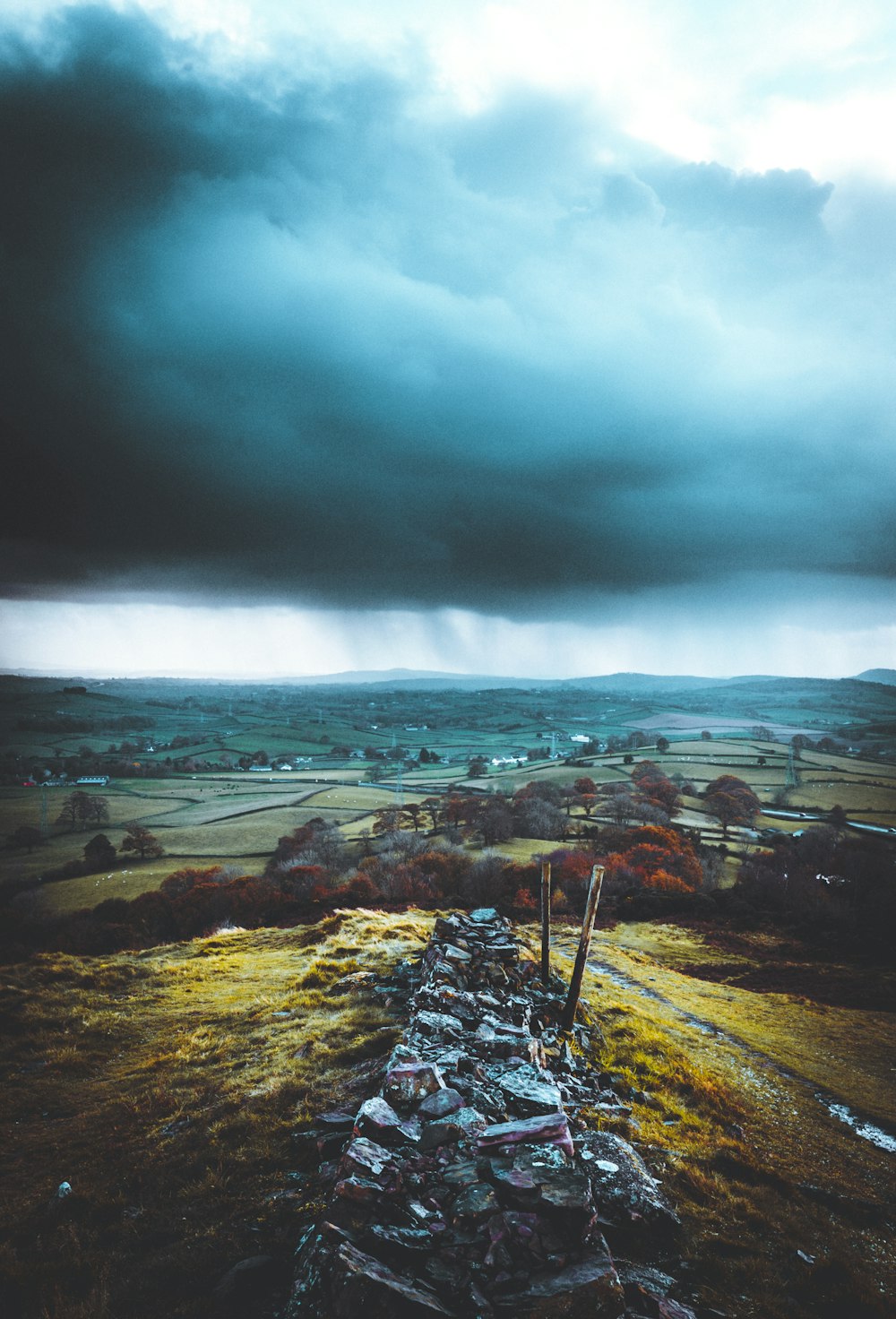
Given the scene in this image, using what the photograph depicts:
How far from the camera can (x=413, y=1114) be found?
27.8ft

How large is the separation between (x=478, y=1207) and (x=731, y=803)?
86.7 metres

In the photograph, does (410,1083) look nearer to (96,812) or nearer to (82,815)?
(96,812)

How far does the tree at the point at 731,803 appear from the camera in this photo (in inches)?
3118

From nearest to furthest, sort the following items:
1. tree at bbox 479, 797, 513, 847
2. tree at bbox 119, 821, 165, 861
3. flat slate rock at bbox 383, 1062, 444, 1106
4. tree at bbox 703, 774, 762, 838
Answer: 1. flat slate rock at bbox 383, 1062, 444, 1106
2. tree at bbox 119, 821, 165, 861
3. tree at bbox 479, 797, 513, 847
4. tree at bbox 703, 774, 762, 838

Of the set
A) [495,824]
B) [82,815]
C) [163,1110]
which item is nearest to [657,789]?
[495,824]

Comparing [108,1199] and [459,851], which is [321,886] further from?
[108,1199]

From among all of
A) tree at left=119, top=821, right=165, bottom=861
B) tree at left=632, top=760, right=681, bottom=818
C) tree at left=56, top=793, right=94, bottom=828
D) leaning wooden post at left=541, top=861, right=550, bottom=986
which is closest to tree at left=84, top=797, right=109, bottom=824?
tree at left=56, top=793, right=94, bottom=828

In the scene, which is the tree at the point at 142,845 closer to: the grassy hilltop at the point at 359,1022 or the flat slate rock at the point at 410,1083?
the grassy hilltop at the point at 359,1022

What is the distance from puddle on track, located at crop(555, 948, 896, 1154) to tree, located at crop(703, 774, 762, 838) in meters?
59.3

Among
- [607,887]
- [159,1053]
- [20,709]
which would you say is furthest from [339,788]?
[159,1053]

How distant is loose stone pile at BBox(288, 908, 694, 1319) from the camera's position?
5.66 metres

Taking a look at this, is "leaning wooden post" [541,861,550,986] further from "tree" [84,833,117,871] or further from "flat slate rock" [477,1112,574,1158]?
"tree" [84,833,117,871]

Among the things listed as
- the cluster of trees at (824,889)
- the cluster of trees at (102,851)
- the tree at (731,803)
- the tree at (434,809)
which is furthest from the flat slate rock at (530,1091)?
the tree at (731,803)

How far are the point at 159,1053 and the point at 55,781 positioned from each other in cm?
11274
